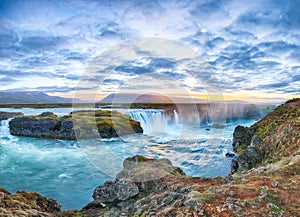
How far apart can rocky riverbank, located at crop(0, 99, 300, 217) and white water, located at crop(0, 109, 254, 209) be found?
6.35 metres

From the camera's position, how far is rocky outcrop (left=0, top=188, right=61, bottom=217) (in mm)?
7879

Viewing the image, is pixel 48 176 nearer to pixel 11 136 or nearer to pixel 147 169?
pixel 147 169

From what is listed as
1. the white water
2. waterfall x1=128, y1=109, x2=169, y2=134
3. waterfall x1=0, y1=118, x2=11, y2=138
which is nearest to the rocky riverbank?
the white water

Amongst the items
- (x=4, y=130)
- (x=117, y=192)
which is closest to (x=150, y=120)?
(x=4, y=130)

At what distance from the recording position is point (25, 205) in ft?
28.5

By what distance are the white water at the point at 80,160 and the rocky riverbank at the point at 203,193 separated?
635 centimetres

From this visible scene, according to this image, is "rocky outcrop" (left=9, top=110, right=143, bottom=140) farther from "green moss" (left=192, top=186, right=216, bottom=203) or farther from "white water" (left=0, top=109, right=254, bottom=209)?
"green moss" (left=192, top=186, right=216, bottom=203)

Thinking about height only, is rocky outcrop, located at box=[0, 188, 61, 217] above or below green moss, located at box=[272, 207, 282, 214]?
below

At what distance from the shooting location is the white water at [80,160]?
20.2m

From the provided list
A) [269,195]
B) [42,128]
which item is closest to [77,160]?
[42,128]

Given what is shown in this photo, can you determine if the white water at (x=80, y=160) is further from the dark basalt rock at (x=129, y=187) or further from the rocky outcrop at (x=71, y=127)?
the dark basalt rock at (x=129, y=187)

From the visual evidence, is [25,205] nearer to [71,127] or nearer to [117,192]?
[117,192]

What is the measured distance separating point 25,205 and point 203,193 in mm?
7111

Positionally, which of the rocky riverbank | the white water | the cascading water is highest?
the rocky riverbank
